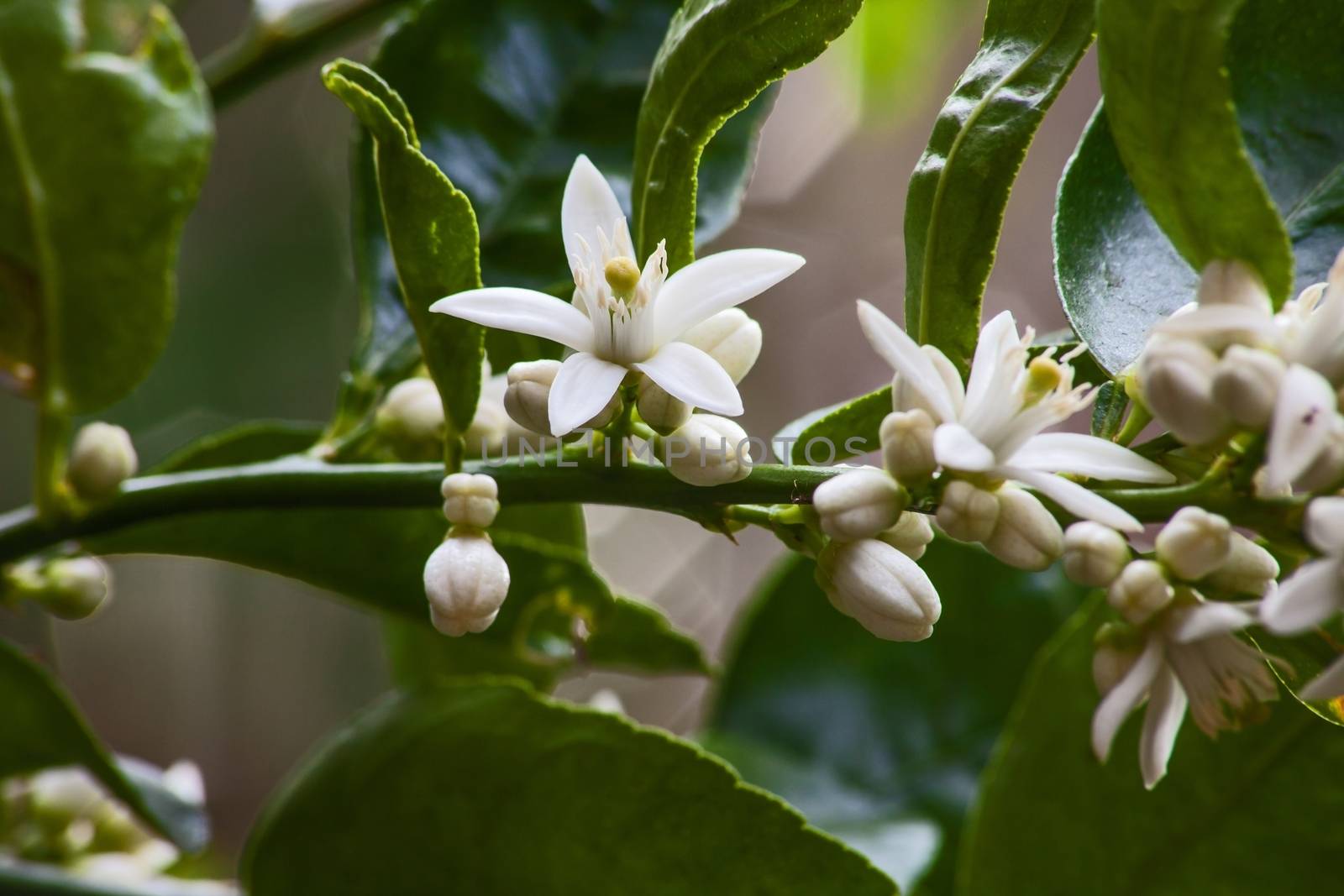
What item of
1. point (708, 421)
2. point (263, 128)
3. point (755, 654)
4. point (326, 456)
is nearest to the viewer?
point (708, 421)

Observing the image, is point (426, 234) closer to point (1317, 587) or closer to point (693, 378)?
point (693, 378)

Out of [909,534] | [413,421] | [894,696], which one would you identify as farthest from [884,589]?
[894,696]

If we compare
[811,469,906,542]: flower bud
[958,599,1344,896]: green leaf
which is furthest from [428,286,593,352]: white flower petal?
[958,599,1344,896]: green leaf

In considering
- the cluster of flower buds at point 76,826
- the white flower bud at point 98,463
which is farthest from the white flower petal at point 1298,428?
the cluster of flower buds at point 76,826

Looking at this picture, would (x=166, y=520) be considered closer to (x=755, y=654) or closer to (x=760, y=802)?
(x=760, y=802)

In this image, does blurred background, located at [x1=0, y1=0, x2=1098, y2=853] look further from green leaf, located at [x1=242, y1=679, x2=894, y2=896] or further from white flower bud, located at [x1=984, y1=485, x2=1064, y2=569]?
white flower bud, located at [x1=984, y1=485, x2=1064, y2=569]

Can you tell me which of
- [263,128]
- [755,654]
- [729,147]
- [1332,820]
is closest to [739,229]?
[263,128]
